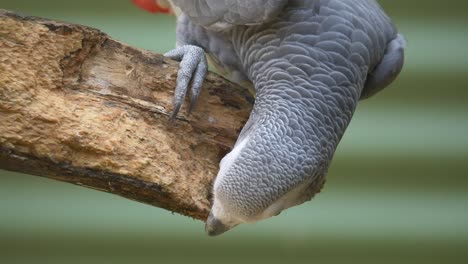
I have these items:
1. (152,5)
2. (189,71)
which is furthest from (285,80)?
(152,5)

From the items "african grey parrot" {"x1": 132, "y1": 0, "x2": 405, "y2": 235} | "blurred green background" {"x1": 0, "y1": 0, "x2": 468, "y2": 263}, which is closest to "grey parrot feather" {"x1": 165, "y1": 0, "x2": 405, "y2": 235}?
"african grey parrot" {"x1": 132, "y1": 0, "x2": 405, "y2": 235}

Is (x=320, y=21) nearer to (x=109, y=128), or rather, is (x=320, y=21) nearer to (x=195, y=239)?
(x=109, y=128)

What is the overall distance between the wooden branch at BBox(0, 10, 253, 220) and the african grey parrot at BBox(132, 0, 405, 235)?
7 centimetres

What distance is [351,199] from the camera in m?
2.24

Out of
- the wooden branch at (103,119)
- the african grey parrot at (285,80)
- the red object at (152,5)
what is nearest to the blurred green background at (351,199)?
the red object at (152,5)

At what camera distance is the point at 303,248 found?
2.26 m

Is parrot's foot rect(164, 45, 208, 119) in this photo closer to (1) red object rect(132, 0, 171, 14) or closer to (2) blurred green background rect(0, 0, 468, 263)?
(1) red object rect(132, 0, 171, 14)

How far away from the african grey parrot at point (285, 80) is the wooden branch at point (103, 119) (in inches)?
2.6

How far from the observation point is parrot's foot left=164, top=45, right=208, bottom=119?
4.17ft

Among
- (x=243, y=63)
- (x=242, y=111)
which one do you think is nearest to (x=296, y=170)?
(x=242, y=111)

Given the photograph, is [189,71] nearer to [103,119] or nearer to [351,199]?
[103,119]

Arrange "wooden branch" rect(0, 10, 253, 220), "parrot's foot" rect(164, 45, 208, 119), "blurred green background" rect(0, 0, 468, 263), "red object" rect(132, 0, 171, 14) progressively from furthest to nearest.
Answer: "blurred green background" rect(0, 0, 468, 263) → "red object" rect(132, 0, 171, 14) → "parrot's foot" rect(164, 45, 208, 119) → "wooden branch" rect(0, 10, 253, 220)

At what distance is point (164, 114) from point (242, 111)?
0.20 meters

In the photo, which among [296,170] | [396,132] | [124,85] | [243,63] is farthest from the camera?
[396,132]
